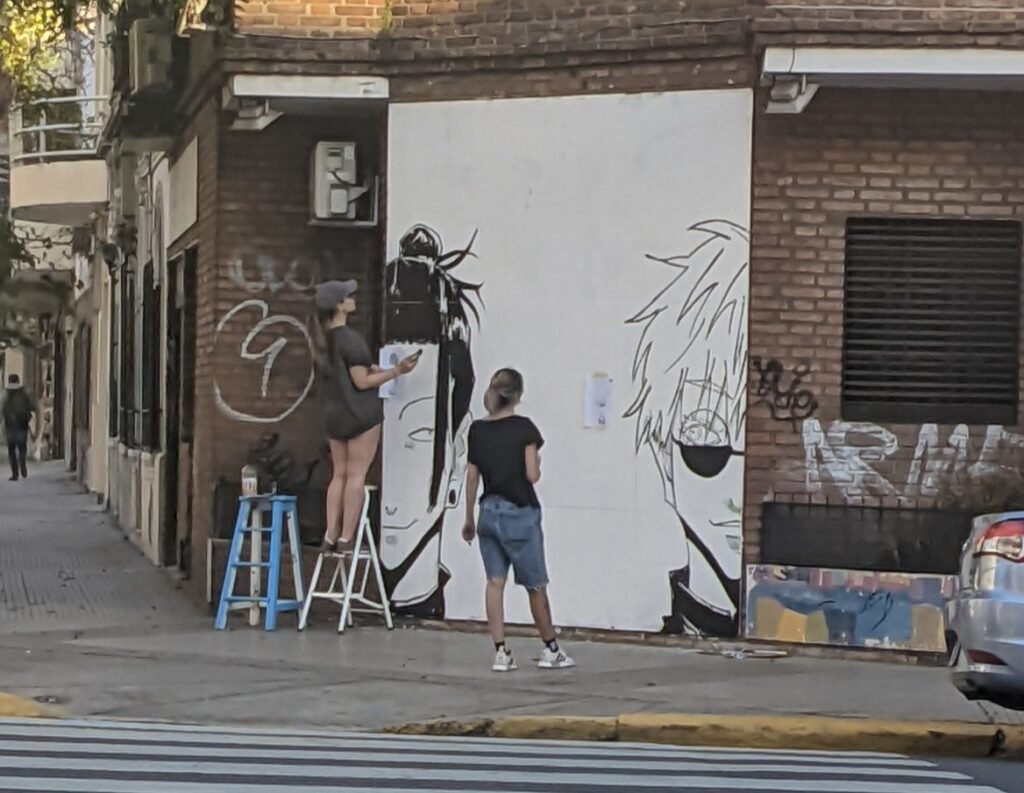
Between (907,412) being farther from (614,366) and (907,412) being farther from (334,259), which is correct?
(334,259)

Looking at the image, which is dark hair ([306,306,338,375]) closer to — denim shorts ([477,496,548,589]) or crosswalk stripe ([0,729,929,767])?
denim shorts ([477,496,548,589])

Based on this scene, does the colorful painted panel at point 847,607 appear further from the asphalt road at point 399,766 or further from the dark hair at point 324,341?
the dark hair at point 324,341

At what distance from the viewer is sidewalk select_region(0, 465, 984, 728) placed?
9523 mm

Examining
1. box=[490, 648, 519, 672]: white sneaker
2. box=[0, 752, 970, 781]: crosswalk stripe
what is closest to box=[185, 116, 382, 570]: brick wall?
box=[490, 648, 519, 672]: white sneaker

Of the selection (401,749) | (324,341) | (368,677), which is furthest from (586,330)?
(401,749)

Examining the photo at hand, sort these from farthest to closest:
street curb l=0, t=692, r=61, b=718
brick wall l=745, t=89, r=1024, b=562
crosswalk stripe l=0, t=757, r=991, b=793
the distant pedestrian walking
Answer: the distant pedestrian walking < brick wall l=745, t=89, r=1024, b=562 < street curb l=0, t=692, r=61, b=718 < crosswalk stripe l=0, t=757, r=991, b=793

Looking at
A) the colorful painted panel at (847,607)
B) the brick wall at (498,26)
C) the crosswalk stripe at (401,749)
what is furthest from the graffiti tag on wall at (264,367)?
the crosswalk stripe at (401,749)

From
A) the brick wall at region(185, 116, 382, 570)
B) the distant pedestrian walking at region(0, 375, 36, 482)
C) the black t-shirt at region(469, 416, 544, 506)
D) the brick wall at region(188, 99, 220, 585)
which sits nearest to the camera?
the black t-shirt at region(469, 416, 544, 506)

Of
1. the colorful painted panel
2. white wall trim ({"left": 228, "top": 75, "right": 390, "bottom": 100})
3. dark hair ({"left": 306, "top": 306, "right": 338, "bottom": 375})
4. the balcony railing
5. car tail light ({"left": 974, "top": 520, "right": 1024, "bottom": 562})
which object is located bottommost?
the colorful painted panel

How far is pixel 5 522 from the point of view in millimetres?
21375

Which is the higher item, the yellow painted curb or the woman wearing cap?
the woman wearing cap

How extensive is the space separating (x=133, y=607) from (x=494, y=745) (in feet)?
19.0

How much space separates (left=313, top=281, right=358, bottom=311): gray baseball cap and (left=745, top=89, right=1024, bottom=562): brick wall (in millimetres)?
2844

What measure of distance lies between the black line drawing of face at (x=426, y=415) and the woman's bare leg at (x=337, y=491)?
1.24ft
